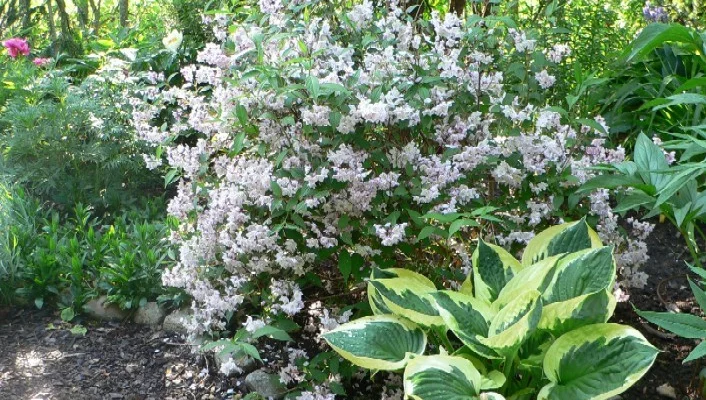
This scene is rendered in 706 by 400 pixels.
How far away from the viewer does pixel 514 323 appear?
207 centimetres

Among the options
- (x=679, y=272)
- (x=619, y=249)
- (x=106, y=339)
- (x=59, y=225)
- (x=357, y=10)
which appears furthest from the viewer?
(x=59, y=225)

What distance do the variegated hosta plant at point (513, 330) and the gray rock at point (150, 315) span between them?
123cm

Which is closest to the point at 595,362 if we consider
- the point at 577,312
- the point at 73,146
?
the point at 577,312

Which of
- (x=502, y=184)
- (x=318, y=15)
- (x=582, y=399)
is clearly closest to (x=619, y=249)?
(x=502, y=184)

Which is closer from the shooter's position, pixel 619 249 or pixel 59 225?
pixel 619 249

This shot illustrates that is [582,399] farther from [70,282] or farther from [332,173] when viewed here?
[70,282]

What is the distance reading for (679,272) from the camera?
11.3 ft

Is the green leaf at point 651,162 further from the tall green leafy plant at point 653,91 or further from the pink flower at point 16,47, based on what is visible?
the pink flower at point 16,47

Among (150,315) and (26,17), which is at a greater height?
(26,17)

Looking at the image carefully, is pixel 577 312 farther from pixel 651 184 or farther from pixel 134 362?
pixel 134 362

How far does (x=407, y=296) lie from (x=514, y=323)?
0.40 m

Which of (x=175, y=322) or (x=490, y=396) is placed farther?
(x=175, y=322)

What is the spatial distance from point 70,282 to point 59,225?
0.54 meters

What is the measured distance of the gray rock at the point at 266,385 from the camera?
282 centimetres
